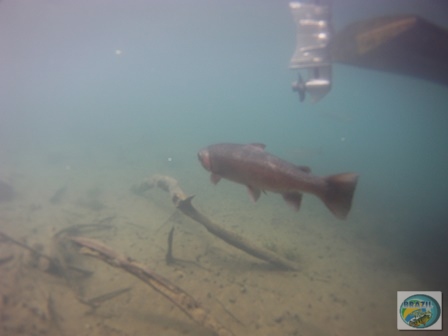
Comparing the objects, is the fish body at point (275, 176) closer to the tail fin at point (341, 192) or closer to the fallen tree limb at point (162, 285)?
the tail fin at point (341, 192)

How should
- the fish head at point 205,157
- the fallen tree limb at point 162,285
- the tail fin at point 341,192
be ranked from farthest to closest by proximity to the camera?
the fallen tree limb at point 162,285 < the fish head at point 205,157 < the tail fin at point 341,192

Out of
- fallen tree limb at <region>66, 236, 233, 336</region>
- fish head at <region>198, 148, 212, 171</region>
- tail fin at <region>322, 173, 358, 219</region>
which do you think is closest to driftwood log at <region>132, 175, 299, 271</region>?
fallen tree limb at <region>66, 236, 233, 336</region>

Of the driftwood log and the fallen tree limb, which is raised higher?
the driftwood log

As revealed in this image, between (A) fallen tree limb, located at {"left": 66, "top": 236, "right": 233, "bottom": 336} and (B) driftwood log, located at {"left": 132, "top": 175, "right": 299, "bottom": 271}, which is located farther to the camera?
(B) driftwood log, located at {"left": 132, "top": 175, "right": 299, "bottom": 271}

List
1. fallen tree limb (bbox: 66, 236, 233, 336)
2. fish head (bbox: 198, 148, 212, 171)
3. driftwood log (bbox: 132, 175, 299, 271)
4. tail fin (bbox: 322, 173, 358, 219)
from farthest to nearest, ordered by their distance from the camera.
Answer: driftwood log (bbox: 132, 175, 299, 271) → fallen tree limb (bbox: 66, 236, 233, 336) → fish head (bbox: 198, 148, 212, 171) → tail fin (bbox: 322, 173, 358, 219)

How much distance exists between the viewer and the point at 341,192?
2.99 m

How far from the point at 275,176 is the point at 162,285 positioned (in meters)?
2.77

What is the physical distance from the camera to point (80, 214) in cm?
1013

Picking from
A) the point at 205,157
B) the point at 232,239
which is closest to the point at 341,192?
the point at 205,157

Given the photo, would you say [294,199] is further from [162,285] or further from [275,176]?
[162,285]

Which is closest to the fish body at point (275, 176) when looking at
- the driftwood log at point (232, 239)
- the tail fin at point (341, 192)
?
the tail fin at point (341, 192)

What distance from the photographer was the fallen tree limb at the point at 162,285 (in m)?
4.20

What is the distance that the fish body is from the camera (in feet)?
9.87

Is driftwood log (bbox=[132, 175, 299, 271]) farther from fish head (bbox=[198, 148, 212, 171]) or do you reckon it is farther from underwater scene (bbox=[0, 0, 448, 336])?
fish head (bbox=[198, 148, 212, 171])
